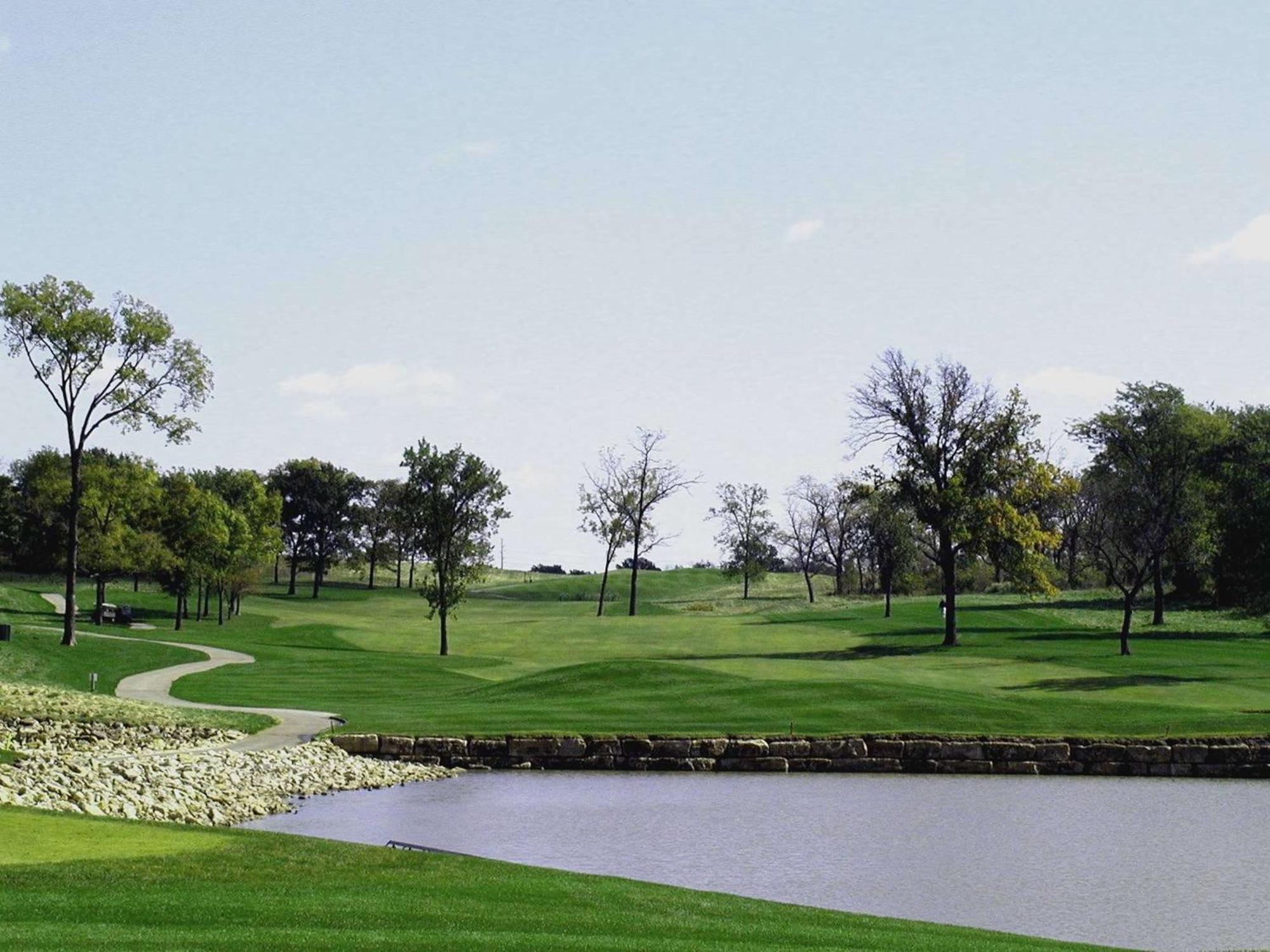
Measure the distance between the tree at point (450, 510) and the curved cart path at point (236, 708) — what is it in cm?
1203

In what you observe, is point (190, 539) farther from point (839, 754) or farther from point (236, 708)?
point (839, 754)

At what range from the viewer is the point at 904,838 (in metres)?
24.2

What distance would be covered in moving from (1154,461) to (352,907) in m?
67.0

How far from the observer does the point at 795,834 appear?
24.4m

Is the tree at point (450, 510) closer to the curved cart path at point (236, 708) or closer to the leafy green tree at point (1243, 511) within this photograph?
the curved cart path at point (236, 708)


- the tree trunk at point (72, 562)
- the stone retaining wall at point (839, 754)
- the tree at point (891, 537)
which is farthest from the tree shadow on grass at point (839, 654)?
the tree trunk at point (72, 562)

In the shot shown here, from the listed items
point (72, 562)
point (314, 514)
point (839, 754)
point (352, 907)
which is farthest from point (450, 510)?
point (314, 514)

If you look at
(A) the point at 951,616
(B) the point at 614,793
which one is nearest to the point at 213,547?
(A) the point at 951,616

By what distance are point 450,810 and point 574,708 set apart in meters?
12.2

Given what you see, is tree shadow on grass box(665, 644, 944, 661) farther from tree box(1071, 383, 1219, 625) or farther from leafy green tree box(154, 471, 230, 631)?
leafy green tree box(154, 471, 230, 631)

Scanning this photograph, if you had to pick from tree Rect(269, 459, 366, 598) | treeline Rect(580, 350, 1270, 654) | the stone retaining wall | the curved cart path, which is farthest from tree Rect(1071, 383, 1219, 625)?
tree Rect(269, 459, 366, 598)

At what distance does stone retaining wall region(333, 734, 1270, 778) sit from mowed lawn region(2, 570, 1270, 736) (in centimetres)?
103

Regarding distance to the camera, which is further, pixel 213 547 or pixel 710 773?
pixel 213 547

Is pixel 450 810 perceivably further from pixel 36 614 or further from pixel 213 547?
pixel 213 547
